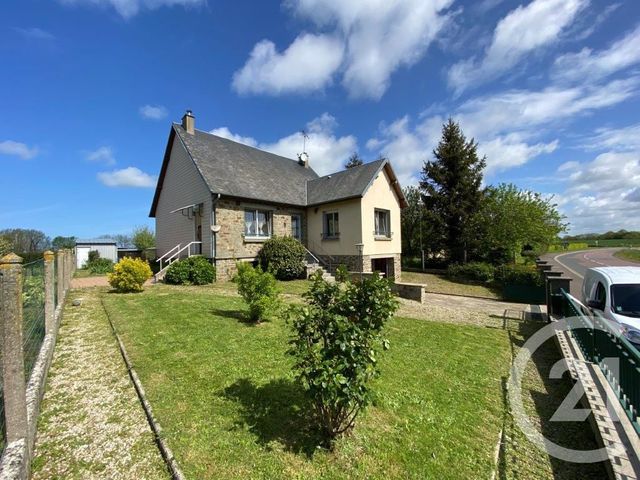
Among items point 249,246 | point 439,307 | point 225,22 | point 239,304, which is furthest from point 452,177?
point 239,304

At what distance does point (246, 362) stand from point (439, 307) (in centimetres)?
918

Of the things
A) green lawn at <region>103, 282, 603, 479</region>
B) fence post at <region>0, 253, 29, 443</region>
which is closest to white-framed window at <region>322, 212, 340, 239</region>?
green lawn at <region>103, 282, 603, 479</region>

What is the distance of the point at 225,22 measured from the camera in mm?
10812

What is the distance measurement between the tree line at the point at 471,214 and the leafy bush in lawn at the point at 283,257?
500 inches

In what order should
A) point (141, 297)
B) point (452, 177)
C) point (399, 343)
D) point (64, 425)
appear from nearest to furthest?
1. point (64, 425)
2. point (399, 343)
3. point (141, 297)
4. point (452, 177)

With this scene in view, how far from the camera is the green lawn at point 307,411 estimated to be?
112 inches

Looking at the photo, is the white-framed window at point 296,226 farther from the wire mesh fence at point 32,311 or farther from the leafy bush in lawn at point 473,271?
the wire mesh fence at point 32,311

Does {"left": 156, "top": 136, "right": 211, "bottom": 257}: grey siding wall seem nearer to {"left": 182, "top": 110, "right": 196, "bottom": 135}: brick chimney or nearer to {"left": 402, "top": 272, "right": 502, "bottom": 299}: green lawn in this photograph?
{"left": 182, "top": 110, "right": 196, "bottom": 135}: brick chimney

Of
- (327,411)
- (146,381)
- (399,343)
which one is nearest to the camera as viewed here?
(327,411)

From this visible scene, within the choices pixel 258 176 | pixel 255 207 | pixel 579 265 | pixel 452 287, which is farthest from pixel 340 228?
pixel 579 265

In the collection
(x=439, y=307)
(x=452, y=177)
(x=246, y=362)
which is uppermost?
(x=452, y=177)

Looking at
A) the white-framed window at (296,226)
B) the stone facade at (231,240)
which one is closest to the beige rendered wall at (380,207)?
the white-framed window at (296,226)

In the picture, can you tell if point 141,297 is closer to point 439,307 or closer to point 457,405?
point 457,405

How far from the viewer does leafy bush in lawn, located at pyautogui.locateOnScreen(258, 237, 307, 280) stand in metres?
14.8
